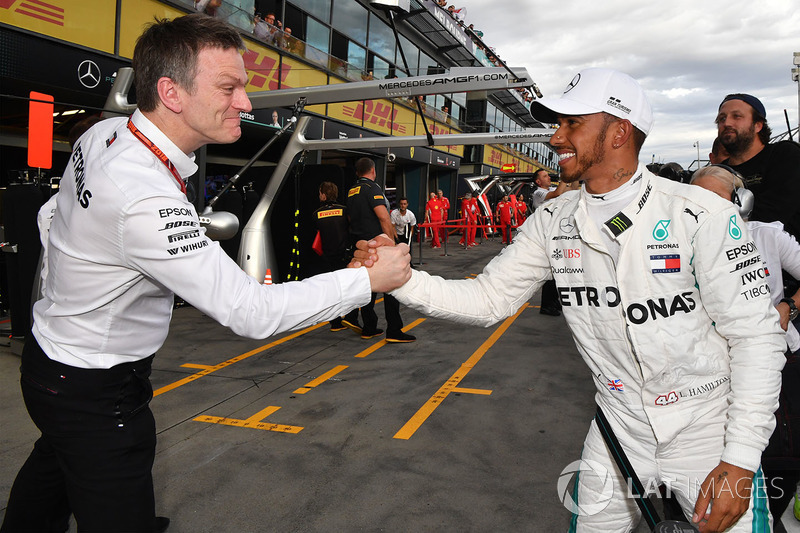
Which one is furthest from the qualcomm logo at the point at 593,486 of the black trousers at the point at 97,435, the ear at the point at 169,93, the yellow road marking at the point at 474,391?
the yellow road marking at the point at 474,391

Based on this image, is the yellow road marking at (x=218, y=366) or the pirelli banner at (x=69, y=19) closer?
the yellow road marking at (x=218, y=366)

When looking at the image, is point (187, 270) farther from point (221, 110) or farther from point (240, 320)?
point (221, 110)

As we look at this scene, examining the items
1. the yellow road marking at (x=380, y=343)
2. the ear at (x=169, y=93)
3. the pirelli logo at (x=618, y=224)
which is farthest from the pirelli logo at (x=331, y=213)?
the pirelli logo at (x=618, y=224)

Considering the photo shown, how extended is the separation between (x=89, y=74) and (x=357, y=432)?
730cm

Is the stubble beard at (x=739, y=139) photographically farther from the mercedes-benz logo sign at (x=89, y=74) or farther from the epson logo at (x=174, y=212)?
the mercedes-benz logo sign at (x=89, y=74)

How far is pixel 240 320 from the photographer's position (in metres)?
A: 1.65

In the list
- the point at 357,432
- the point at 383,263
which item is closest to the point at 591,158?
the point at 383,263

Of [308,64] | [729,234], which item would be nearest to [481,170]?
[308,64]

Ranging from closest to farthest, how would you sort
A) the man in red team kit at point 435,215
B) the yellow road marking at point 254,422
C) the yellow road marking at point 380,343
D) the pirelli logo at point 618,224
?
the pirelli logo at point 618,224
the yellow road marking at point 254,422
the yellow road marking at point 380,343
the man in red team kit at point 435,215

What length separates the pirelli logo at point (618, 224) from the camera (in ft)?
6.16

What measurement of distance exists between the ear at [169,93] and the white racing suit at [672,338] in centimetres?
143

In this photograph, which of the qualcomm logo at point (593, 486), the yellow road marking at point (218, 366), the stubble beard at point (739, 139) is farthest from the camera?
the yellow road marking at point (218, 366)

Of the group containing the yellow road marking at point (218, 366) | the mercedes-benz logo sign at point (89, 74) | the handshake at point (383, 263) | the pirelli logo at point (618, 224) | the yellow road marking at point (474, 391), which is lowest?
the yellow road marking at point (218, 366)

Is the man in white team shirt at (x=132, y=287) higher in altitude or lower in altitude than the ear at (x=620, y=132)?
lower
